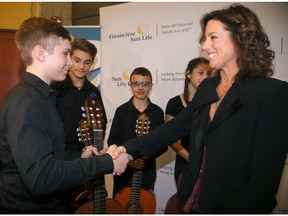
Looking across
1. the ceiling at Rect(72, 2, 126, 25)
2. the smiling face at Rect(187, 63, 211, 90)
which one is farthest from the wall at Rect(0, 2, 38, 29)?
the smiling face at Rect(187, 63, 211, 90)

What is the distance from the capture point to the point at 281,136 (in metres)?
1.32

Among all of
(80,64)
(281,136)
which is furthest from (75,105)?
(281,136)

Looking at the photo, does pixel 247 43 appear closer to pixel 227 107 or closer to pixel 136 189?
pixel 227 107

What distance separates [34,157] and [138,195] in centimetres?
150

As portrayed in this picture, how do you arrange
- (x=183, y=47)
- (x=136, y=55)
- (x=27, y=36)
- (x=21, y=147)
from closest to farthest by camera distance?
(x=21, y=147)
(x=27, y=36)
(x=183, y=47)
(x=136, y=55)

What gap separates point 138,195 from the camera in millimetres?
2562

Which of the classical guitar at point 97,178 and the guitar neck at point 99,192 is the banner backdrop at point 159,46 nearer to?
the classical guitar at point 97,178

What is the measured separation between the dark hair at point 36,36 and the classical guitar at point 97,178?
2.20ft

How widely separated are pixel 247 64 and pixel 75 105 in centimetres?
179

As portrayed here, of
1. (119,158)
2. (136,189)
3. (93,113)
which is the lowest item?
(136,189)

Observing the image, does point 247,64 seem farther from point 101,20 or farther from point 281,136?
point 101,20

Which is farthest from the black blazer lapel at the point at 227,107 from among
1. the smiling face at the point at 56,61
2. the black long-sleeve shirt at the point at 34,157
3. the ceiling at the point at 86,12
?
the ceiling at the point at 86,12

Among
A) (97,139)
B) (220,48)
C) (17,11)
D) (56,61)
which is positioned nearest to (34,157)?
(56,61)

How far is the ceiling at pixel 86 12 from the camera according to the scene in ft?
14.5
